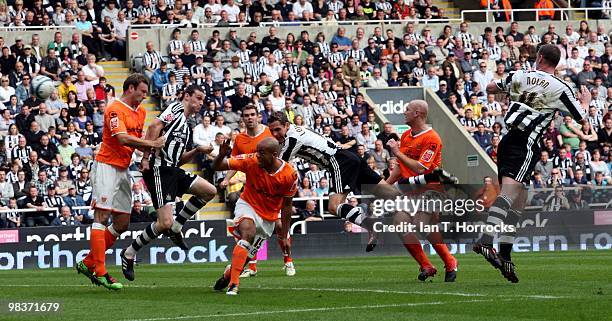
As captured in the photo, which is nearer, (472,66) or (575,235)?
(575,235)

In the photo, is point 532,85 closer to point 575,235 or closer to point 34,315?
point 34,315

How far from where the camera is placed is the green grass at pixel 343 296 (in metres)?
11.2

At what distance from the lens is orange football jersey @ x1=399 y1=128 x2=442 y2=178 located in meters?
15.4

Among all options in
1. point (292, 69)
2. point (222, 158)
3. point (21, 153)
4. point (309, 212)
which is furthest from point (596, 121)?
point (222, 158)

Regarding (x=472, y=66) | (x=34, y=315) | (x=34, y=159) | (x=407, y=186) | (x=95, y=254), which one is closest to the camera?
(x=34, y=315)

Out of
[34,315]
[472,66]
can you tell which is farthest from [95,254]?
[472,66]

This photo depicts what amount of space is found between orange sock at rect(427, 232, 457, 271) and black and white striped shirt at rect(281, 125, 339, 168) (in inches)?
72.2

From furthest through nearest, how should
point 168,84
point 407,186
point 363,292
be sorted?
point 168,84
point 407,186
point 363,292

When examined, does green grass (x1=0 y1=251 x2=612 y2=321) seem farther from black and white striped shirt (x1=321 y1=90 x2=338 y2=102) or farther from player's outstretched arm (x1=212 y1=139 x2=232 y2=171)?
black and white striped shirt (x1=321 y1=90 x2=338 y2=102)

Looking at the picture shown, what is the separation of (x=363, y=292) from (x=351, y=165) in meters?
3.34

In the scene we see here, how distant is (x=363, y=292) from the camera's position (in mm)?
13523

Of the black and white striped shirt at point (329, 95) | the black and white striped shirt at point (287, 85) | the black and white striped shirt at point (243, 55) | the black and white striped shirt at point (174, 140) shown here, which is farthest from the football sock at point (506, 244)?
the black and white striped shirt at point (243, 55)

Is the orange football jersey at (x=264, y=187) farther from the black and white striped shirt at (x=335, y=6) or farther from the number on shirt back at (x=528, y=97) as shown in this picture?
the black and white striped shirt at (x=335, y=6)

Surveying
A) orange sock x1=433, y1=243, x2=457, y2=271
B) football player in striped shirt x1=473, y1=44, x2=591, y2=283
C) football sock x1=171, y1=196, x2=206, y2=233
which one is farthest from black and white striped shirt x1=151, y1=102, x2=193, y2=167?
football player in striped shirt x1=473, y1=44, x2=591, y2=283
